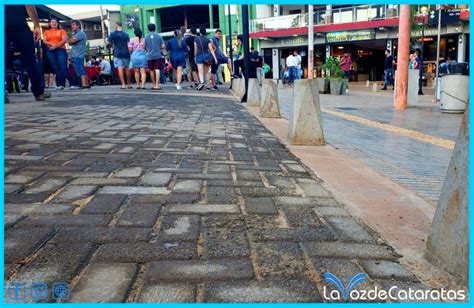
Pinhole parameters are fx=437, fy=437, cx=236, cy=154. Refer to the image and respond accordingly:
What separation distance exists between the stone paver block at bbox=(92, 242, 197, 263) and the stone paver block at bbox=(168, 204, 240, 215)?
423 millimetres

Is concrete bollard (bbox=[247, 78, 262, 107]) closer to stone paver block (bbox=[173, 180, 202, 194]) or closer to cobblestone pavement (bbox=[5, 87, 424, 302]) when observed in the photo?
cobblestone pavement (bbox=[5, 87, 424, 302])

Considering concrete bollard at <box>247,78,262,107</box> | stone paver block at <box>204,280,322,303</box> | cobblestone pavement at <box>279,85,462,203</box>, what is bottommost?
cobblestone pavement at <box>279,85,462,203</box>

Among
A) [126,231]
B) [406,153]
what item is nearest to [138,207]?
[126,231]

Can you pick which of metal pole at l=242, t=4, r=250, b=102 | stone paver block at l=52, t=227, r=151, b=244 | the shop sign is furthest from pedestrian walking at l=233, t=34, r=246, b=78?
the shop sign

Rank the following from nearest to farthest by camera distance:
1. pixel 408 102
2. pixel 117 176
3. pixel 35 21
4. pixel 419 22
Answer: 1. pixel 117 176
2. pixel 35 21
3. pixel 408 102
4. pixel 419 22

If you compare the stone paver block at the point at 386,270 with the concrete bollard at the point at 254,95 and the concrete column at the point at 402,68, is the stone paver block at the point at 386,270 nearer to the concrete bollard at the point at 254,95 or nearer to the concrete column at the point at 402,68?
the concrete bollard at the point at 254,95

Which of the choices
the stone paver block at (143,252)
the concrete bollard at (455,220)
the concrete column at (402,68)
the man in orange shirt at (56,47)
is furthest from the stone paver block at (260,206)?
the man in orange shirt at (56,47)

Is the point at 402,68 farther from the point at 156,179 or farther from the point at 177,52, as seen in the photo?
the point at 156,179

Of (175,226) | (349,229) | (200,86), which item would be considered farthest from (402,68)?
(175,226)

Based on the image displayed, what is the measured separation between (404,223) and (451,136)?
4505mm

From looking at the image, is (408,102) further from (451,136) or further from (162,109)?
(162,109)

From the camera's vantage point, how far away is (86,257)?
68.9 inches

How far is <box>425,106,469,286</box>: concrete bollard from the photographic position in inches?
63.4

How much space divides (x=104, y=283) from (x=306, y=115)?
3.60 metres
